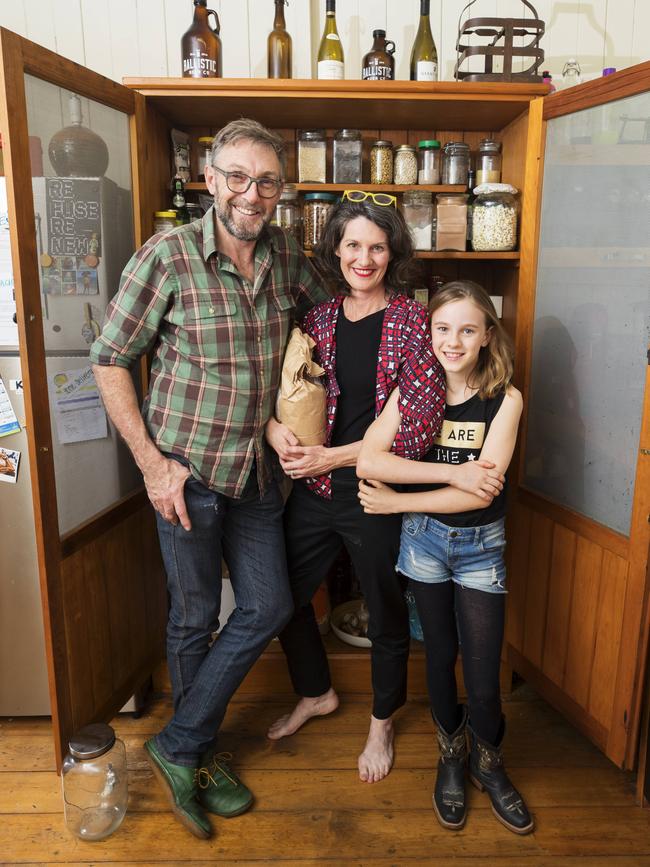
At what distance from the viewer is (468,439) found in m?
1.59

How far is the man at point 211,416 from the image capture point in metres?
1.55

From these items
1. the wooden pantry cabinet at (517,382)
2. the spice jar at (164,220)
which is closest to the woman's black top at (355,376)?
the wooden pantry cabinet at (517,382)

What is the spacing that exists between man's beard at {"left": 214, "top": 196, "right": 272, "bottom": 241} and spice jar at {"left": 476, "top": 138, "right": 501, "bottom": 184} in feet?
3.00

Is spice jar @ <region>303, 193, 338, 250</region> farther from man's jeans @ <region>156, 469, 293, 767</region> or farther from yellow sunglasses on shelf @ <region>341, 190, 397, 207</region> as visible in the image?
man's jeans @ <region>156, 469, 293, 767</region>

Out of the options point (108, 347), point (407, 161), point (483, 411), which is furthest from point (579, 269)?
point (108, 347)

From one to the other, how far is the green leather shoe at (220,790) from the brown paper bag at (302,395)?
903 mm

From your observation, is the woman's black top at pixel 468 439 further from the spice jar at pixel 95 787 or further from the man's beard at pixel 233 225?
the spice jar at pixel 95 787

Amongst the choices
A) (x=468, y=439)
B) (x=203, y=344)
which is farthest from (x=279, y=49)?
(x=468, y=439)

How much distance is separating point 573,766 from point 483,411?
1109mm

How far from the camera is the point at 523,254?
1989 millimetres

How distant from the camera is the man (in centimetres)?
155

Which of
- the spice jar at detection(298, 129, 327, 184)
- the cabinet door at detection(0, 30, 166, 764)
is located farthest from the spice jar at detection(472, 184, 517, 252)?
the cabinet door at detection(0, 30, 166, 764)

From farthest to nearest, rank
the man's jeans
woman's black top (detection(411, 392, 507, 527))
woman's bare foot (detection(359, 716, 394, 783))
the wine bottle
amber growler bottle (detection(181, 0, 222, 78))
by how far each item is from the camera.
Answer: the wine bottle, amber growler bottle (detection(181, 0, 222, 78)), woman's bare foot (detection(359, 716, 394, 783)), the man's jeans, woman's black top (detection(411, 392, 507, 527))

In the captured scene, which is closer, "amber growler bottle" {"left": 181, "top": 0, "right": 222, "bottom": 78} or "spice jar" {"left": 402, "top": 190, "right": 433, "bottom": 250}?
"amber growler bottle" {"left": 181, "top": 0, "right": 222, "bottom": 78}
